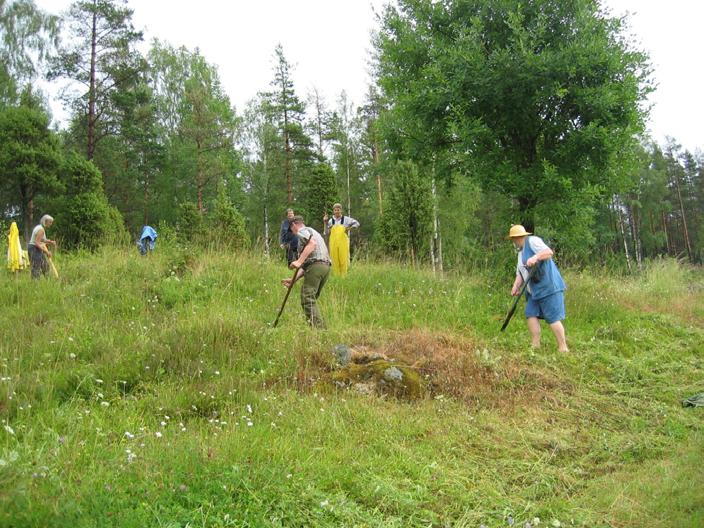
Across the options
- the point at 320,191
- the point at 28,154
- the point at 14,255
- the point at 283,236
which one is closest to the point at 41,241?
the point at 14,255

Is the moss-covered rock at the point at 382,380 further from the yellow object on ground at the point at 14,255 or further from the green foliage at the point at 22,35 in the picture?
the green foliage at the point at 22,35

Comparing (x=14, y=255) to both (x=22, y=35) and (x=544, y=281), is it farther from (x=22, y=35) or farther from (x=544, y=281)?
(x=22, y=35)

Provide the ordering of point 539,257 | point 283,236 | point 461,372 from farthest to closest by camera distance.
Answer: point 283,236 → point 539,257 → point 461,372

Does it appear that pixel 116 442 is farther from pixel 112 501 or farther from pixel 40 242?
pixel 40 242

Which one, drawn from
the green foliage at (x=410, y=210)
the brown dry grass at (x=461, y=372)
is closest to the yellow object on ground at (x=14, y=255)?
the brown dry grass at (x=461, y=372)

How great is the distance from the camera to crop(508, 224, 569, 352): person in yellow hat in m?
7.21

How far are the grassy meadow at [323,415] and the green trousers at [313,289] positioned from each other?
0.39 m

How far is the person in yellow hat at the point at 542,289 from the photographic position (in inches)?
284

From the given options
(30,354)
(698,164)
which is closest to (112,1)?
(30,354)

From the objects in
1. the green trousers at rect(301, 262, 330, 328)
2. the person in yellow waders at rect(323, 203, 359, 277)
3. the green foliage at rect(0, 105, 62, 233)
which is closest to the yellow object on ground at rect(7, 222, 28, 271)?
the person in yellow waders at rect(323, 203, 359, 277)

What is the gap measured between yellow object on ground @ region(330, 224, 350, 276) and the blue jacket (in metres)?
4.14

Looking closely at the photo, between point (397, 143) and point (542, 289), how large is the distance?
5.57m

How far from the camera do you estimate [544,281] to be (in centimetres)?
729

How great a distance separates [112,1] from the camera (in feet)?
84.2
